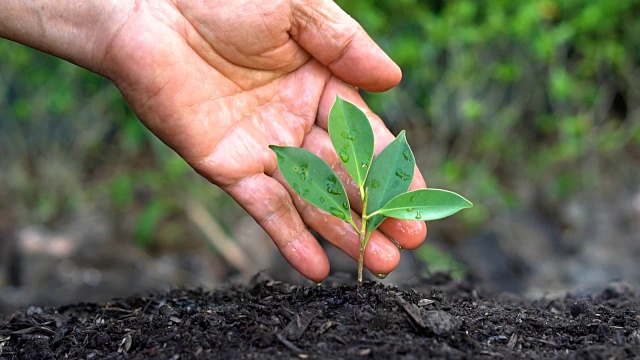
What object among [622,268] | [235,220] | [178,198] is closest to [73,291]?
[178,198]

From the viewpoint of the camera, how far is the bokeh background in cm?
437

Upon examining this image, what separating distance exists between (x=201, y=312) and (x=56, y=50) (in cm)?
97

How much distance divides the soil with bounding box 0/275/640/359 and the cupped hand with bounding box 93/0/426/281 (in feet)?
0.72

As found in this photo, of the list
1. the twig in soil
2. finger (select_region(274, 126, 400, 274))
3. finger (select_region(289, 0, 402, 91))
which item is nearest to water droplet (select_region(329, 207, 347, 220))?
finger (select_region(274, 126, 400, 274))

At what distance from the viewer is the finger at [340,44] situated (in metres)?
2.17

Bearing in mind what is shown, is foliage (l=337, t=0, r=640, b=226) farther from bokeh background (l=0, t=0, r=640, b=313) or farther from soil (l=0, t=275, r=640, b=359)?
soil (l=0, t=275, r=640, b=359)

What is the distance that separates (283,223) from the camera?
2.04 m

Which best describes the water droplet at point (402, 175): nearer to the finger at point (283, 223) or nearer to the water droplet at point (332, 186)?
the water droplet at point (332, 186)

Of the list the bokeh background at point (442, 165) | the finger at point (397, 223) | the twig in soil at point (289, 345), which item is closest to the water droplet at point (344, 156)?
the finger at point (397, 223)

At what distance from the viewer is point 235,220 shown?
190 inches

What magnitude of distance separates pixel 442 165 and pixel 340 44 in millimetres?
2705

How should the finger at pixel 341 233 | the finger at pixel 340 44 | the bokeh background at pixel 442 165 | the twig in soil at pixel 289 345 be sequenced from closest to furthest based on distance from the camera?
the twig in soil at pixel 289 345 → the finger at pixel 341 233 → the finger at pixel 340 44 → the bokeh background at pixel 442 165

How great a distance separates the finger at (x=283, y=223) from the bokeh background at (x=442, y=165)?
75.3 inches

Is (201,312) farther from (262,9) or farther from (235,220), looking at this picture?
(235,220)
